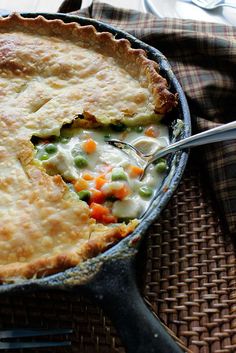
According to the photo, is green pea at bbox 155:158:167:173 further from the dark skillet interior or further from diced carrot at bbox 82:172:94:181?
diced carrot at bbox 82:172:94:181

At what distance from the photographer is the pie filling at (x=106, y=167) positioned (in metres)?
2.20

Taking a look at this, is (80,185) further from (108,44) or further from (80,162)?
(108,44)

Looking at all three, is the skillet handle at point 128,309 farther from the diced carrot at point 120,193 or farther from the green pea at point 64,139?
the green pea at point 64,139

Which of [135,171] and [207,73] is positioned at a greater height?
[207,73]

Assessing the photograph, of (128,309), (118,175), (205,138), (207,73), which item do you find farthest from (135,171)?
(207,73)

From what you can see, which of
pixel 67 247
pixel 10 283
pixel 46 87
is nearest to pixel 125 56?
pixel 46 87

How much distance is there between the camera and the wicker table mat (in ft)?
6.61

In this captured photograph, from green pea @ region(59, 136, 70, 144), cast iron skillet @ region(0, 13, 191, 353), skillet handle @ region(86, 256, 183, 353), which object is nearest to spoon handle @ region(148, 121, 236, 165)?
cast iron skillet @ region(0, 13, 191, 353)

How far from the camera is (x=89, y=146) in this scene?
241cm

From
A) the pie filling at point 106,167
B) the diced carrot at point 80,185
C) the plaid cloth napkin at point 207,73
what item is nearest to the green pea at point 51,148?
the pie filling at point 106,167

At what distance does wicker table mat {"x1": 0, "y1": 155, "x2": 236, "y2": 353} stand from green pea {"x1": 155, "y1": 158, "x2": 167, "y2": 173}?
24 centimetres

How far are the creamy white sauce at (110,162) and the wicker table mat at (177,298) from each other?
0.21m

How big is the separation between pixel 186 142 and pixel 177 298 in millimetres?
618

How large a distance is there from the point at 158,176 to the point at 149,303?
54 centimetres
